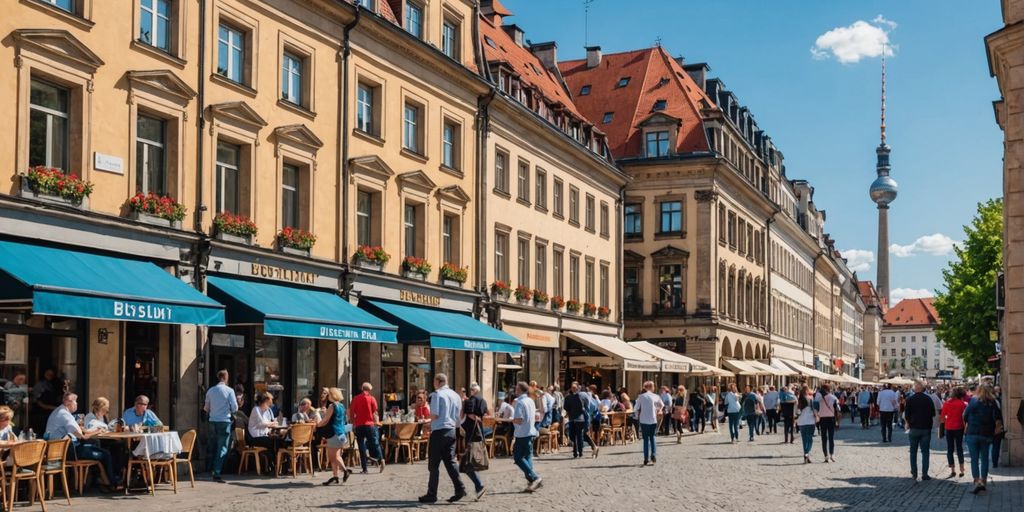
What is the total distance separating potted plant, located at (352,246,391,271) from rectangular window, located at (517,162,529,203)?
10555mm

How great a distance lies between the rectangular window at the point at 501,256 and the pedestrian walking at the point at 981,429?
19795 millimetres

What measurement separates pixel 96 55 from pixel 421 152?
1301cm

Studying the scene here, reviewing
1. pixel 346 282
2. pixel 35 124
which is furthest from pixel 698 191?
pixel 35 124

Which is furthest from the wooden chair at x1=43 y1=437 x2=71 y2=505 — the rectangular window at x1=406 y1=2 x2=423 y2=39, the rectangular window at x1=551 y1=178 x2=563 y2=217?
the rectangular window at x1=551 y1=178 x2=563 y2=217

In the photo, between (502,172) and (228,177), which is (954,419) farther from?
(502,172)

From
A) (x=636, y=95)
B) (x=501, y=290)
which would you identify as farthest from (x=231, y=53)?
(x=636, y=95)

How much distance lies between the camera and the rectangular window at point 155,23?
22.3 metres

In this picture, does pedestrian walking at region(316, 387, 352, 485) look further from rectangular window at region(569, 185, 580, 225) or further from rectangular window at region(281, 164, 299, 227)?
rectangular window at region(569, 185, 580, 225)

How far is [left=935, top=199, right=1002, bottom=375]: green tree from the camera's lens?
6009cm

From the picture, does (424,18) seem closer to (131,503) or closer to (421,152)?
A: (421,152)

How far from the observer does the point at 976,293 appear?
59.9 m

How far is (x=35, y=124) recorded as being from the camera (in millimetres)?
19734

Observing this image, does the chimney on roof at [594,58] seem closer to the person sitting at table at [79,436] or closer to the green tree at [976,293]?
the green tree at [976,293]

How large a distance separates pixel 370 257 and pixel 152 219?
8431mm
